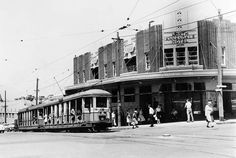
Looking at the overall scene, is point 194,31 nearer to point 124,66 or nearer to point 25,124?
point 124,66

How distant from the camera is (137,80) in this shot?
2953cm

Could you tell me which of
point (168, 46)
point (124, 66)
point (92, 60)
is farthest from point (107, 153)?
point (92, 60)

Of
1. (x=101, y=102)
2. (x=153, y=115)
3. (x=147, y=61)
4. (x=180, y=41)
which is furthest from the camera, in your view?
(x=147, y=61)

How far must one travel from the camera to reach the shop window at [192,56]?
28.1 meters

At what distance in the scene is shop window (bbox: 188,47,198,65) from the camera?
92.3 ft

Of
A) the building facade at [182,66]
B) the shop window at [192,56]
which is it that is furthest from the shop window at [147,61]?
the shop window at [192,56]

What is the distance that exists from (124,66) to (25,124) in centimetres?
1470

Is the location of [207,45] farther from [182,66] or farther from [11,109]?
[11,109]

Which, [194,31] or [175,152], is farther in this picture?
[194,31]

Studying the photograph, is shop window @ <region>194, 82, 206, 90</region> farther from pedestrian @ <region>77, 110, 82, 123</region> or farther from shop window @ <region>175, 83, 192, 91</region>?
pedestrian @ <region>77, 110, 82, 123</region>

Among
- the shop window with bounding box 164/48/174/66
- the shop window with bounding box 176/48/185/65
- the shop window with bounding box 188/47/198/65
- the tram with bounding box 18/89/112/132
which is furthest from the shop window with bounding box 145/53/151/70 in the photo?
the tram with bounding box 18/89/112/132

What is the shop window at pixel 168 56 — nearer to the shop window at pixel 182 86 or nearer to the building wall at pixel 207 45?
the shop window at pixel 182 86

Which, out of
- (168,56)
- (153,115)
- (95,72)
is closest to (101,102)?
(153,115)

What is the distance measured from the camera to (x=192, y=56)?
28.2m
